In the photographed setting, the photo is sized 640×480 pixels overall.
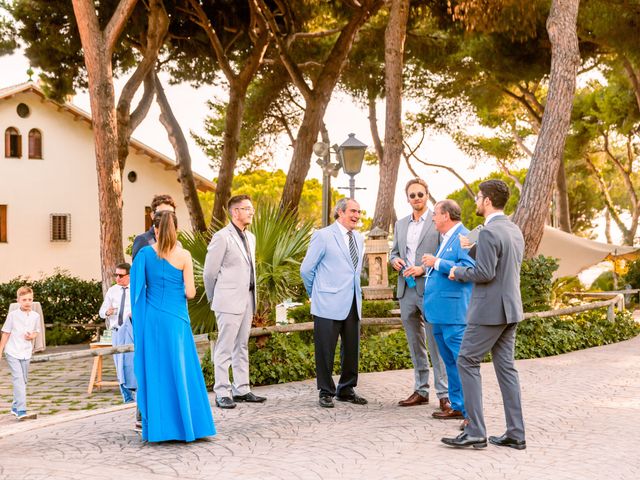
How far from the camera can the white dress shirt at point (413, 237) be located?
847cm

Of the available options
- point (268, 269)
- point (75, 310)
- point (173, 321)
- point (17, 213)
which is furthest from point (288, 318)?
point (17, 213)

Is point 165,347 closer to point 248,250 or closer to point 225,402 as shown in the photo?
point 225,402

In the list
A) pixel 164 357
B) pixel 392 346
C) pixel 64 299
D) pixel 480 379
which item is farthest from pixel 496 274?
pixel 64 299

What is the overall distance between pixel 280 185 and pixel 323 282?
5925 cm

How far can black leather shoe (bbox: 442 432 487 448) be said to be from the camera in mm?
6594

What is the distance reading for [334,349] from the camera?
8.85 m

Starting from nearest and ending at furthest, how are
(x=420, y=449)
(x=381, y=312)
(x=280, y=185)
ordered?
(x=420, y=449)
(x=381, y=312)
(x=280, y=185)

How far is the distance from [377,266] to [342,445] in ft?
29.2

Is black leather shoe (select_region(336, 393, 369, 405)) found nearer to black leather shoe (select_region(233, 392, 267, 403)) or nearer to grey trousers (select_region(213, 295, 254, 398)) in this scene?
black leather shoe (select_region(233, 392, 267, 403))

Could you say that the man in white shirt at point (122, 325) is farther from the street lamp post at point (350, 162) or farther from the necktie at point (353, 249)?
the street lamp post at point (350, 162)

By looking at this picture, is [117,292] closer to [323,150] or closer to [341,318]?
[341,318]

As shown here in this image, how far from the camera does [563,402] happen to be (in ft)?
29.1

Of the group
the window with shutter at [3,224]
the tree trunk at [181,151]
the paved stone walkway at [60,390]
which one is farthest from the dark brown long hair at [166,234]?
the window with shutter at [3,224]

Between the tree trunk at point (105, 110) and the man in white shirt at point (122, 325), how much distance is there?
20.5ft
